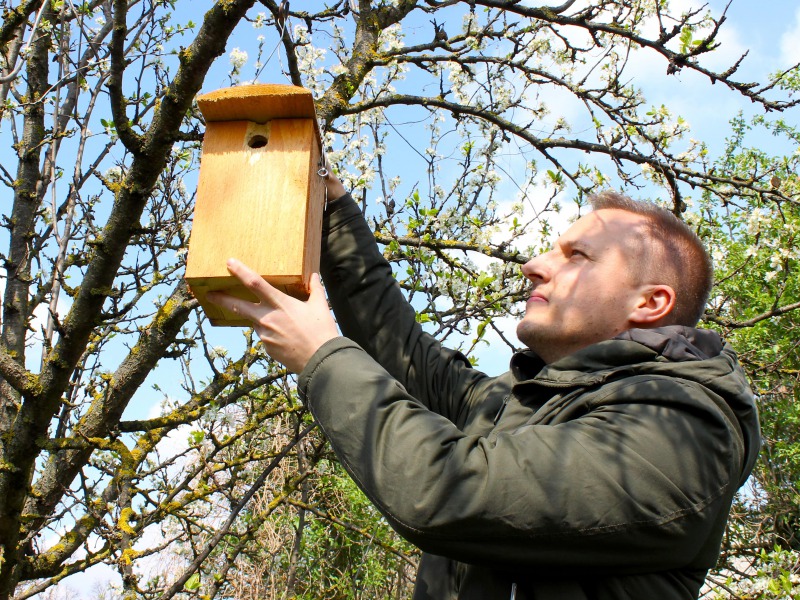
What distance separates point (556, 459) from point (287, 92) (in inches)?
47.2

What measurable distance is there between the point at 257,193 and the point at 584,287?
92 cm

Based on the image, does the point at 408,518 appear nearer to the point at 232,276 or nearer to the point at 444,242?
the point at 232,276

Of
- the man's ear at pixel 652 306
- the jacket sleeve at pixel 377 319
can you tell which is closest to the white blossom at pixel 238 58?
the jacket sleeve at pixel 377 319

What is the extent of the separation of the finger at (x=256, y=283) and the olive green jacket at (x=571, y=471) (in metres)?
0.21

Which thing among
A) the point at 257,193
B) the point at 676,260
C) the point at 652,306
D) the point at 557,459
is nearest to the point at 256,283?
the point at 257,193

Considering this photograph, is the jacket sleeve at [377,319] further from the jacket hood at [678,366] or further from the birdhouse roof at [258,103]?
the jacket hood at [678,366]

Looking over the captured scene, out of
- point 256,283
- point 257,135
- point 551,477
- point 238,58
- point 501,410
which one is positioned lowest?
point 551,477

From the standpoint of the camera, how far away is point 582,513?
50.3 inches

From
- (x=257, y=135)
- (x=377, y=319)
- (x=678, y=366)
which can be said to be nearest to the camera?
(x=678, y=366)

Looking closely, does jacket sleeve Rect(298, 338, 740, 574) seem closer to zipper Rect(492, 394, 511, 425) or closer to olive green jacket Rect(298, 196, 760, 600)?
olive green jacket Rect(298, 196, 760, 600)

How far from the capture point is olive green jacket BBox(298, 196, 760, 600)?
1.28m

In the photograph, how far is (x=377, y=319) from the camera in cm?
224

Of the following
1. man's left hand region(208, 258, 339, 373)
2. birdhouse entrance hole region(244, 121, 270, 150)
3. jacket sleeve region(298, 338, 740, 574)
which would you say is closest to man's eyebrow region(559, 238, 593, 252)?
jacket sleeve region(298, 338, 740, 574)

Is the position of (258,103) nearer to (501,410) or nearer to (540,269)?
(540,269)
